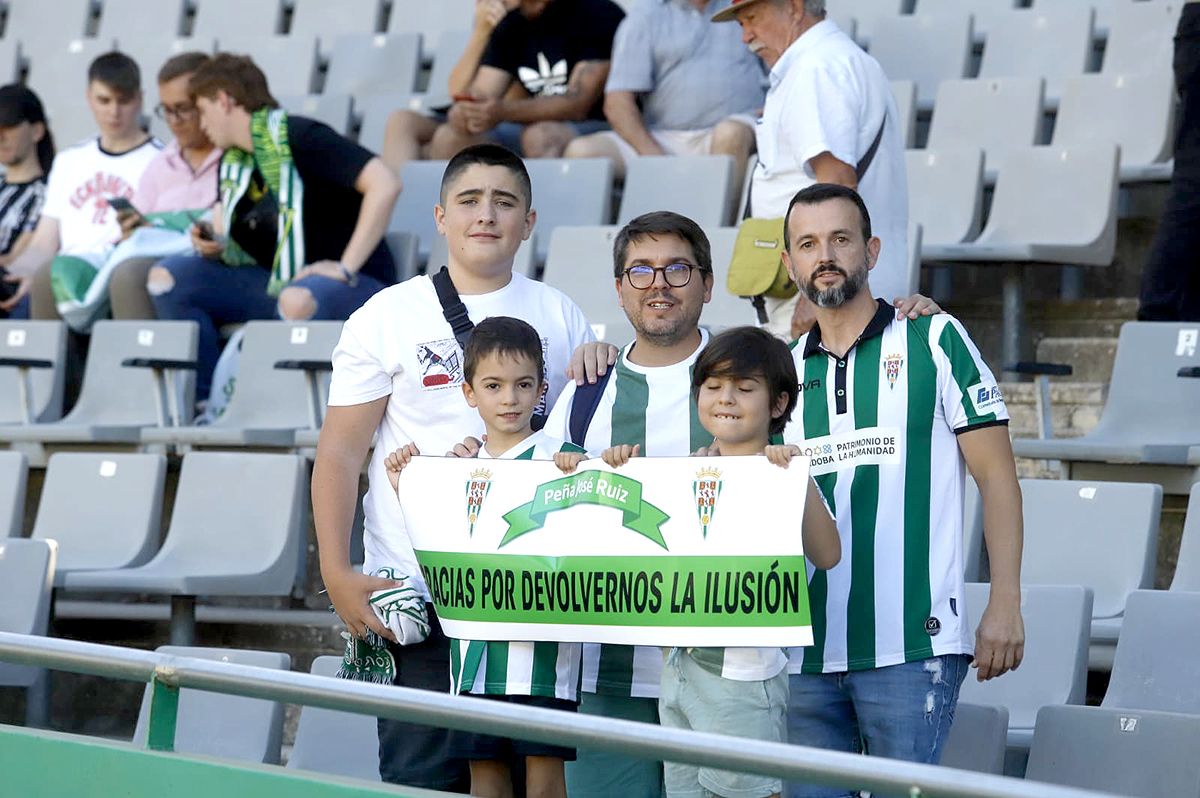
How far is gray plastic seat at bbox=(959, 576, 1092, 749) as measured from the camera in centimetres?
402

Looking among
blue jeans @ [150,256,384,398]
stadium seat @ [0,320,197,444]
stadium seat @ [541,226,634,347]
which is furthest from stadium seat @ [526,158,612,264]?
stadium seat @ [0,320,197,444]

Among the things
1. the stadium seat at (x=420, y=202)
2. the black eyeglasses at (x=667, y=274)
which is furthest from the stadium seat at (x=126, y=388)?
the black eyeglasses at (x=667, y=274)

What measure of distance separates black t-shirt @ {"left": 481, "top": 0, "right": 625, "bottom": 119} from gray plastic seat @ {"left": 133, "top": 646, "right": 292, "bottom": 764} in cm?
389

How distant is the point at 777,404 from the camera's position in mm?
3021

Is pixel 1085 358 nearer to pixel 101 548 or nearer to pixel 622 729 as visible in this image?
pixel 101 548

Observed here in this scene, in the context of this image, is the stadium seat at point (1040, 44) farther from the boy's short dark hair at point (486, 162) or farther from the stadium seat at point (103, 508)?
the boy's short dark hair at point (486, 162)

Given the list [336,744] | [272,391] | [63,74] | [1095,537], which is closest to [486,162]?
[336,744]

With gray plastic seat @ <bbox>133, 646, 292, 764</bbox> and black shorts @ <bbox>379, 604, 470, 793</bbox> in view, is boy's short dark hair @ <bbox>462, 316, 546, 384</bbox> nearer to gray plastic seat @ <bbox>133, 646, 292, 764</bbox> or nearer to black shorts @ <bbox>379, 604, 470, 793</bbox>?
black shorts @ <bbox>379, 604, 470, 793</bbox>

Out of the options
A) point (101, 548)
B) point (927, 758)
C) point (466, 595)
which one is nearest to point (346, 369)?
point (466, 595)

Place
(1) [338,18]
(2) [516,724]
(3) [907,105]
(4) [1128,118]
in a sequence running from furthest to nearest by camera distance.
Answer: (1) [338,18] < (3) [907,105] < (4) [1128,118] < (2) [516,724]

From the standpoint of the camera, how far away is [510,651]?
3.12 m

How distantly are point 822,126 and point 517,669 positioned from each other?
A: 1.71 meters

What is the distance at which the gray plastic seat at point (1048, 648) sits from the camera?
402cm

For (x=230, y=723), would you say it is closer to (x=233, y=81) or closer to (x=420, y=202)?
(x=233, y=81)
